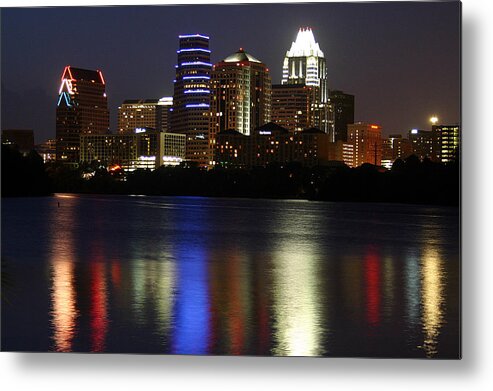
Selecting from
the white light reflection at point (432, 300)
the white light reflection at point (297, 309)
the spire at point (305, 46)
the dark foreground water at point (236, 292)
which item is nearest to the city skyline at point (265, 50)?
the spire at point (305, 46)

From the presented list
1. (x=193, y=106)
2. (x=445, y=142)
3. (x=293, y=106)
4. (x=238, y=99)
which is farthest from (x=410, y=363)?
(x=193, y=106)

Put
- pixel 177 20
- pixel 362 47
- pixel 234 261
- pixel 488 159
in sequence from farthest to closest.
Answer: pixel 234 261, pixel 362 47, pixel 177 20, pixel 488 159

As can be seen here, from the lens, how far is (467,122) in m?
3.95

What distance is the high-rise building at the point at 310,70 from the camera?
4.61 meters

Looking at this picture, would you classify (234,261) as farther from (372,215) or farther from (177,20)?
(177,20)

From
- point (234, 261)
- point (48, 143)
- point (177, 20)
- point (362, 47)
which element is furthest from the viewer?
point (234, 261)

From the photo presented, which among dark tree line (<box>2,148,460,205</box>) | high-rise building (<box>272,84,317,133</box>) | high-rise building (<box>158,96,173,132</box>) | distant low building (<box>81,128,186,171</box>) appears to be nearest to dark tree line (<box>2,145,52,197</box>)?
dark tree line (<box>2,148,460,205</box>)

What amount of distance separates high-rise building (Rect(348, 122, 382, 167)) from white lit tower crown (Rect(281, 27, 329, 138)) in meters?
0.19

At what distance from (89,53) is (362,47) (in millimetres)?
1555

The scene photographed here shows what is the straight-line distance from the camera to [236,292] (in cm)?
517

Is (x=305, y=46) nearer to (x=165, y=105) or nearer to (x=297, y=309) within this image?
(x=165, y=105)

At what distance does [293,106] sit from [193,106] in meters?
0.63

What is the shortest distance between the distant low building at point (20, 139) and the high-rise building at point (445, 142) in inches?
91.4

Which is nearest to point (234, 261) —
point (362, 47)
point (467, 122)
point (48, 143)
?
point (48, 143)
